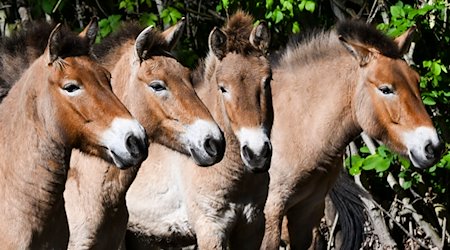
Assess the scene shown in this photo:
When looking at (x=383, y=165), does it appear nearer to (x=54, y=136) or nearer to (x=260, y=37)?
(x=260, y=37)

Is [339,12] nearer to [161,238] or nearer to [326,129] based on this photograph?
[326,129]

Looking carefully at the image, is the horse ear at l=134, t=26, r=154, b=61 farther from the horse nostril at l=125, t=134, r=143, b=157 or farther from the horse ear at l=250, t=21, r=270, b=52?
the horse nostril at l=125, t=134, r=143, b=157

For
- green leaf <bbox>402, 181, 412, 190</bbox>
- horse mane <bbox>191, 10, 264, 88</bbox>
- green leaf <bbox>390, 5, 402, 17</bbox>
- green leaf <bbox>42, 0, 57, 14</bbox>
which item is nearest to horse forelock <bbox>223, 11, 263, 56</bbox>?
horse mane <bbox>191, 10, 264, 88</bbox>

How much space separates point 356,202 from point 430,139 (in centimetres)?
256

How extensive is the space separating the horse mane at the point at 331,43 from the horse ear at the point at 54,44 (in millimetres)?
2960

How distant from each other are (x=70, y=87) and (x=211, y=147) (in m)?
1.05

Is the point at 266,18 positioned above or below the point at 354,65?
below

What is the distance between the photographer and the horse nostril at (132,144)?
19.8ft

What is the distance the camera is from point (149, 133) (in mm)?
7379

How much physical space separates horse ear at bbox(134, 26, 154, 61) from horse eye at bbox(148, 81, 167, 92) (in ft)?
0.71

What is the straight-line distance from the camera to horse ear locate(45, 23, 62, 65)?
20.6ft

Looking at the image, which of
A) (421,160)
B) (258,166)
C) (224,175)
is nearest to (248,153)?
(258,166)

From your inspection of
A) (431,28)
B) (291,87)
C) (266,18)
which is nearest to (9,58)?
(291,87)

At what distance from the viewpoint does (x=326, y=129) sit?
8.69 metres
